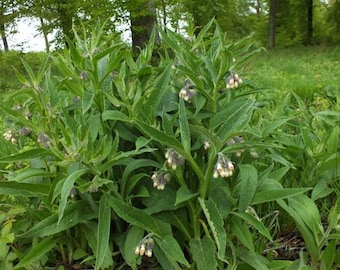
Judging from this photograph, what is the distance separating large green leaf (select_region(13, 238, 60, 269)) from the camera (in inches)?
58.4

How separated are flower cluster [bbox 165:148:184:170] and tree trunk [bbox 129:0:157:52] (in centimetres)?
930

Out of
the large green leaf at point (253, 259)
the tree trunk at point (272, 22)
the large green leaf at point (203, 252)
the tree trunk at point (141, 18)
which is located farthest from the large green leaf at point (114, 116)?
the tree trunk at point (272, 22)

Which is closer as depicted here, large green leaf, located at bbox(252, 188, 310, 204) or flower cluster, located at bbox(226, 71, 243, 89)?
large green leaf, located at bbox(252, 188, 310, 204)

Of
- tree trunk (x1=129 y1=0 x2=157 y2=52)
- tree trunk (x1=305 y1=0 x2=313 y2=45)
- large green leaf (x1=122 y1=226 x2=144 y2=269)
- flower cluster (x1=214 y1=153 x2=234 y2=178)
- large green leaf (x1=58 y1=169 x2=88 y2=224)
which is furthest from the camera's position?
tree trunk (x1=305 y1=0 x2=313 y2=45)

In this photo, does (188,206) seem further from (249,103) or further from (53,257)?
(53,257)

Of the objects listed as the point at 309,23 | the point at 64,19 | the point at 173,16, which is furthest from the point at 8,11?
the point at 309,23

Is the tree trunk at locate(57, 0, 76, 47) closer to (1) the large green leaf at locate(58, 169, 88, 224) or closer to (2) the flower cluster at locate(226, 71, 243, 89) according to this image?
(2) the flower cluster at locate(226, 71, 243, 89)

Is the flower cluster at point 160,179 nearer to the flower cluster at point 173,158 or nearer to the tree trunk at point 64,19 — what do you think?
the flower cluster at point 173,158

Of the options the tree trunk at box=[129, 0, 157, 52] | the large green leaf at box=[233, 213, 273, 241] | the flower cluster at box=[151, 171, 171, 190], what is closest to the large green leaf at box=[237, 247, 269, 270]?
the large green leaf at box=[233, 213, 273, 241]

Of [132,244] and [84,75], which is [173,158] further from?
[84,75]

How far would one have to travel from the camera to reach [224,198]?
1546 mm

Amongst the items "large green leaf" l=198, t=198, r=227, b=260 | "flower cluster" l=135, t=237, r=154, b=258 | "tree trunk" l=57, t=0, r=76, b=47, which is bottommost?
"tree trunk" l=57, t=0, r=76, b=47

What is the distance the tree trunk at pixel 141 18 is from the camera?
1077 centimetres

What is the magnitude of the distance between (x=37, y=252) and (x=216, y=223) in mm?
597
